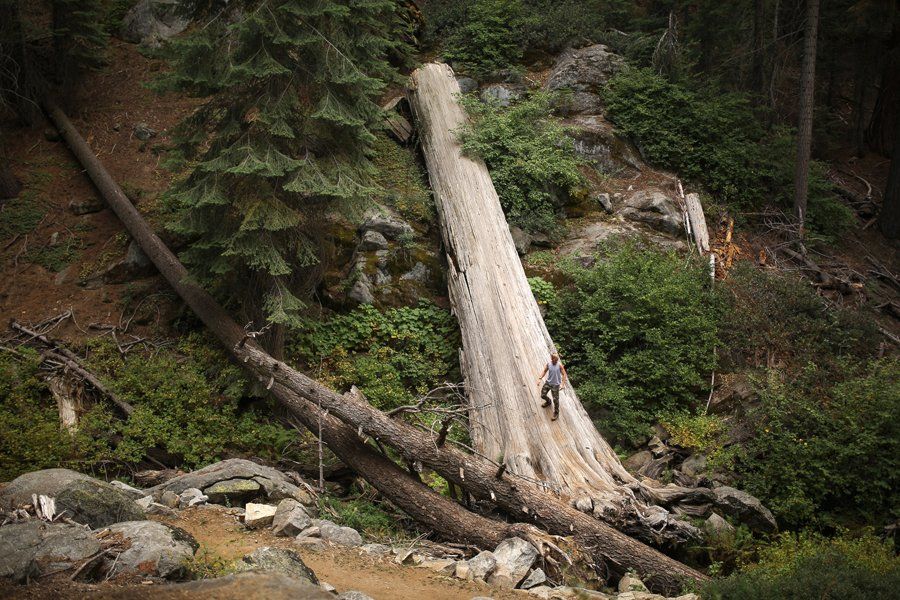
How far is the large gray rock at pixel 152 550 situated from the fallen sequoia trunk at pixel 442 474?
108 inches

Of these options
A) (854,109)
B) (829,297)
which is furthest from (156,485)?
(854,109)

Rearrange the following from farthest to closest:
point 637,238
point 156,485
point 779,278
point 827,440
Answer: point 637,238
point 779,278
point 156,485
point 827,440

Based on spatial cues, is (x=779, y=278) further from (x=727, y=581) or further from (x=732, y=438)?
(x=727, y=581)

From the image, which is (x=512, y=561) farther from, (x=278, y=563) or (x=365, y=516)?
(x=278, y=563)

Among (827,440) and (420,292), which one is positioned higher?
(420,292)

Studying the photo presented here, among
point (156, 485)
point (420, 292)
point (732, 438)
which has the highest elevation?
point (420, 292)

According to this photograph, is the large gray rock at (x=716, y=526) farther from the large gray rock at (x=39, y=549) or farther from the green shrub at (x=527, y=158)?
the large gray rock at (x=39, y=549)

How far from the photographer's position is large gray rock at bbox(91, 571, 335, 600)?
4.11m

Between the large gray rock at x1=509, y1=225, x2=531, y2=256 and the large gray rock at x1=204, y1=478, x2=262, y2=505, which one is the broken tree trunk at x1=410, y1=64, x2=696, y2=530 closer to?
the large gray rock at x1=509, y1=225, x2=531, y2=256

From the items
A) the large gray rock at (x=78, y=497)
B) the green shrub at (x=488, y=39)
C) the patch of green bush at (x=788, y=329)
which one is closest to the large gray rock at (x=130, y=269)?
the large gray rock at (x=78, y=497)

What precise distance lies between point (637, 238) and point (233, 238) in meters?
7.89

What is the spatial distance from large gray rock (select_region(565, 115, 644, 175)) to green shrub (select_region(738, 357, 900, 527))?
7194 mm

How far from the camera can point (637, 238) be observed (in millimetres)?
12195

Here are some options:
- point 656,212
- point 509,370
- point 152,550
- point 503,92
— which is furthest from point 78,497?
point 503,92
